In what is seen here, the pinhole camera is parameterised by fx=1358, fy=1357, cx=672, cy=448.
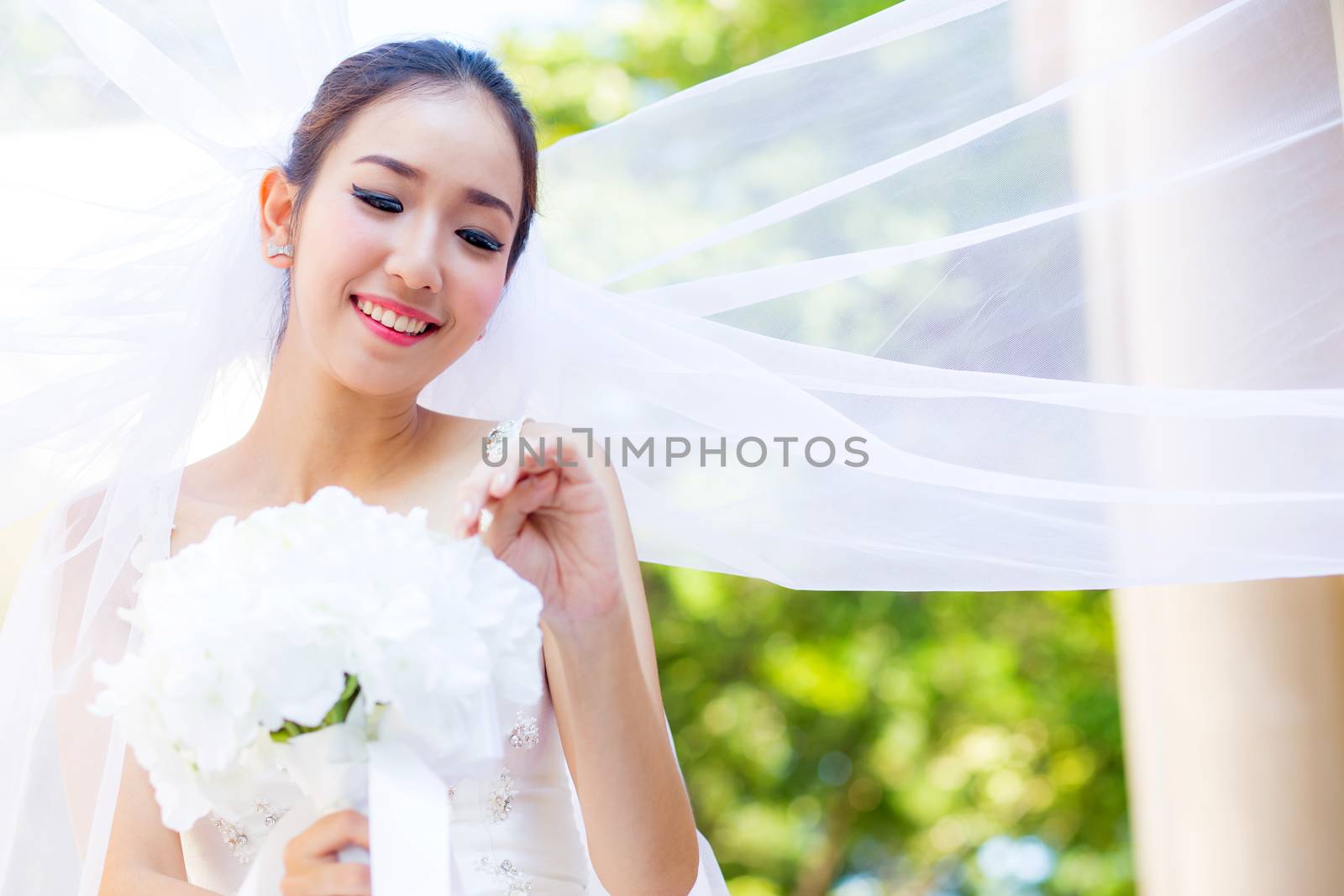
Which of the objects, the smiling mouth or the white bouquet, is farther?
the smiling mouth

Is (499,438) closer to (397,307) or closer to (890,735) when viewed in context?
(397,307)

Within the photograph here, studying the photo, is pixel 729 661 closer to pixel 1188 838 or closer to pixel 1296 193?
pixel 1188 838

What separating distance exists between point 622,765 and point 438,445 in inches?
35.2

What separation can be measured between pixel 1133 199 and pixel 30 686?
1.85 m

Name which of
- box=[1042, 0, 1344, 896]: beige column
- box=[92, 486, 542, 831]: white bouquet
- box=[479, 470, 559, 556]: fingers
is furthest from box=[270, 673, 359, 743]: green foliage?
box=[1042, 0, 1344, 896]: beige column

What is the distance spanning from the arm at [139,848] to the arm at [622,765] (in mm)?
672

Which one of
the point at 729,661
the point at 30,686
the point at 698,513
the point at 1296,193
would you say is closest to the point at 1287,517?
the point at 1296,193

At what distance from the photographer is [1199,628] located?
102 inches

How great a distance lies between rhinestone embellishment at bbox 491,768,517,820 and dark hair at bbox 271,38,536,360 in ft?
2.88

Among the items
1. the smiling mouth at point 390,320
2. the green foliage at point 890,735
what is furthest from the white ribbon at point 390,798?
the green foliage at point 890,735

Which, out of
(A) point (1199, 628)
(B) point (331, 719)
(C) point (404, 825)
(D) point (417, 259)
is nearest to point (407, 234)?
(D) point (417, 259)

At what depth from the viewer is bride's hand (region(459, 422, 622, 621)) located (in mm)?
1663

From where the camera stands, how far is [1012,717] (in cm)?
860

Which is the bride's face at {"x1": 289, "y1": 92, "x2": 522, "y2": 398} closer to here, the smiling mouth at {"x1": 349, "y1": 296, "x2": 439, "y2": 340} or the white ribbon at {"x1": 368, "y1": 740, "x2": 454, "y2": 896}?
the smiling mouth at {"x1": 349, "y1": 296, "x2": 439, "y2": 340}
